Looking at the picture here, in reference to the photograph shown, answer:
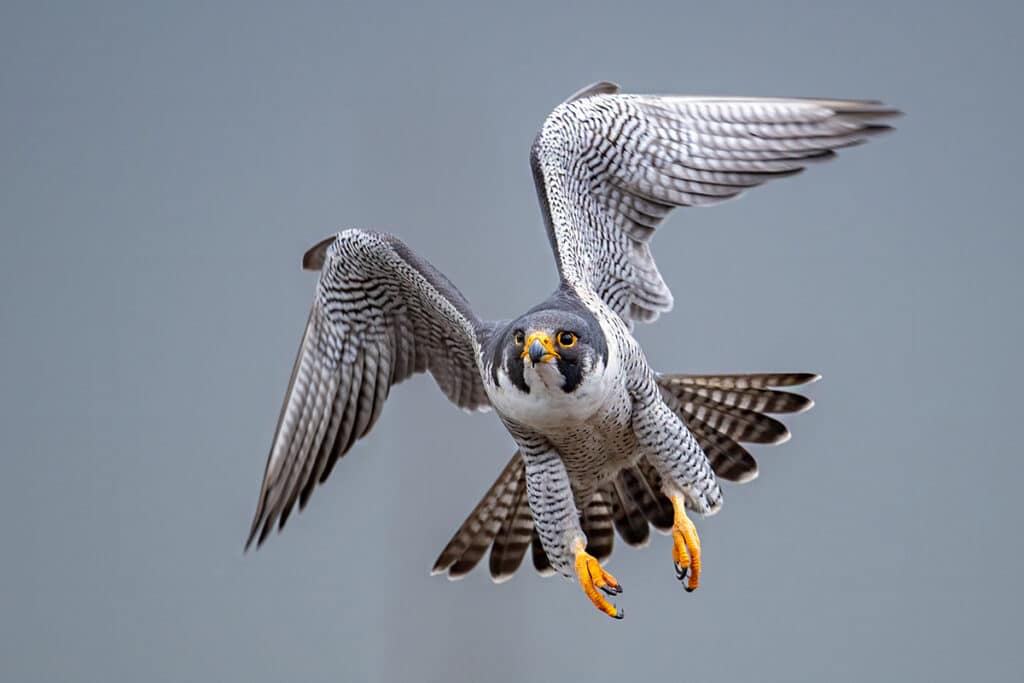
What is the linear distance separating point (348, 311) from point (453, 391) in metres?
0.40

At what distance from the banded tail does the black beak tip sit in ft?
2.83

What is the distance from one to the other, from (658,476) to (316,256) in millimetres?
1164

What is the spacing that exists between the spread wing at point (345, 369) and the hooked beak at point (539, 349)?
0.81 meters

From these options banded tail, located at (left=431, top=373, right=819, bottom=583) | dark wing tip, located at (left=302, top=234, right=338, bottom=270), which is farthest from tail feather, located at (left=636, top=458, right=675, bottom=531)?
dark wing tip, located at (left=302, top=234, right=338, bottom=270)

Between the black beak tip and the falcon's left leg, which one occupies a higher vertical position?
the black beak tip

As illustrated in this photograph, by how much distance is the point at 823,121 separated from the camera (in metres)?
3.19

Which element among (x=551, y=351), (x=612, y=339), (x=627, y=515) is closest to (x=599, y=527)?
(x=627, y=515)

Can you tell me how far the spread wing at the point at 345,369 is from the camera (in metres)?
3.39

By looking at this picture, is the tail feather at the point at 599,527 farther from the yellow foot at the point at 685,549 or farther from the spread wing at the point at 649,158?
the spread wing at the point at 649,158

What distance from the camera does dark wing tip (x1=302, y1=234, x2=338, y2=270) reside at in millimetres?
3381

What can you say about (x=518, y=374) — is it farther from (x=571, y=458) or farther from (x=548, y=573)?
(x=548, y=573)

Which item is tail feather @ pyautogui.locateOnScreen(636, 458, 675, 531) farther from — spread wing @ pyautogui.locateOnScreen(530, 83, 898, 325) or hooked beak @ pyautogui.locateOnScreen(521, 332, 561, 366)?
hooked beak @ pyautogui.locateOnScreen(521, 332, 561, 366)

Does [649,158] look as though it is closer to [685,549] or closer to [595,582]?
[685,549]

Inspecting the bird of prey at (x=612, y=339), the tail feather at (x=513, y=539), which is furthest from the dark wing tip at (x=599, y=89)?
the tail feather at (x=513, y=539)
